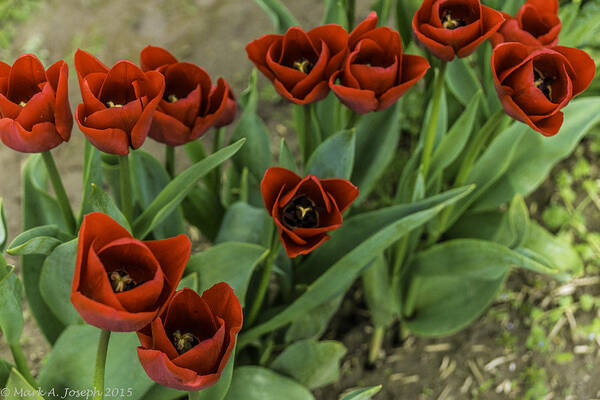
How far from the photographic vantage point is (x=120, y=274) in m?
0.81

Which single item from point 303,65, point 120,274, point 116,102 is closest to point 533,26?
point 303,65

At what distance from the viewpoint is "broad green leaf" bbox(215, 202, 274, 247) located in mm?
1344

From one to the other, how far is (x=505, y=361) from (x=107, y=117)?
1.37m

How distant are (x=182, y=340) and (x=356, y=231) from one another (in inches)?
21.2

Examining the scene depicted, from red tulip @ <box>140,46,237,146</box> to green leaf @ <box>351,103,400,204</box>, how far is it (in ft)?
1.48

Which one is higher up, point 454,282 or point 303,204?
point 303,204

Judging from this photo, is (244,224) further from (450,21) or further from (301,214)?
(450,21)

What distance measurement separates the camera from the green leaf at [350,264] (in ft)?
3.70

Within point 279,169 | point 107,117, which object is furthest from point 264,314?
point 107,117

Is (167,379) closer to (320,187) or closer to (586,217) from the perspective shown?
(320,187)

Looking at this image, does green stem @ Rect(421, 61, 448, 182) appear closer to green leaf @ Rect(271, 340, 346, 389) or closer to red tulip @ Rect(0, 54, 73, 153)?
green leaf @ Rect(271, 340, 346, 389)

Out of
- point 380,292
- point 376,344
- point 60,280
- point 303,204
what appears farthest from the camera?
point 376,344

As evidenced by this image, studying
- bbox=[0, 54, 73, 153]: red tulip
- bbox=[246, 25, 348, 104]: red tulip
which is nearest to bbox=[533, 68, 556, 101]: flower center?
bbox=[246, 25, 348, 104]: red tulip

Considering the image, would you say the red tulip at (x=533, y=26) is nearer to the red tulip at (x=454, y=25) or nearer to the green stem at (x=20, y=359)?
the red tulip at (x=454, y=25)
